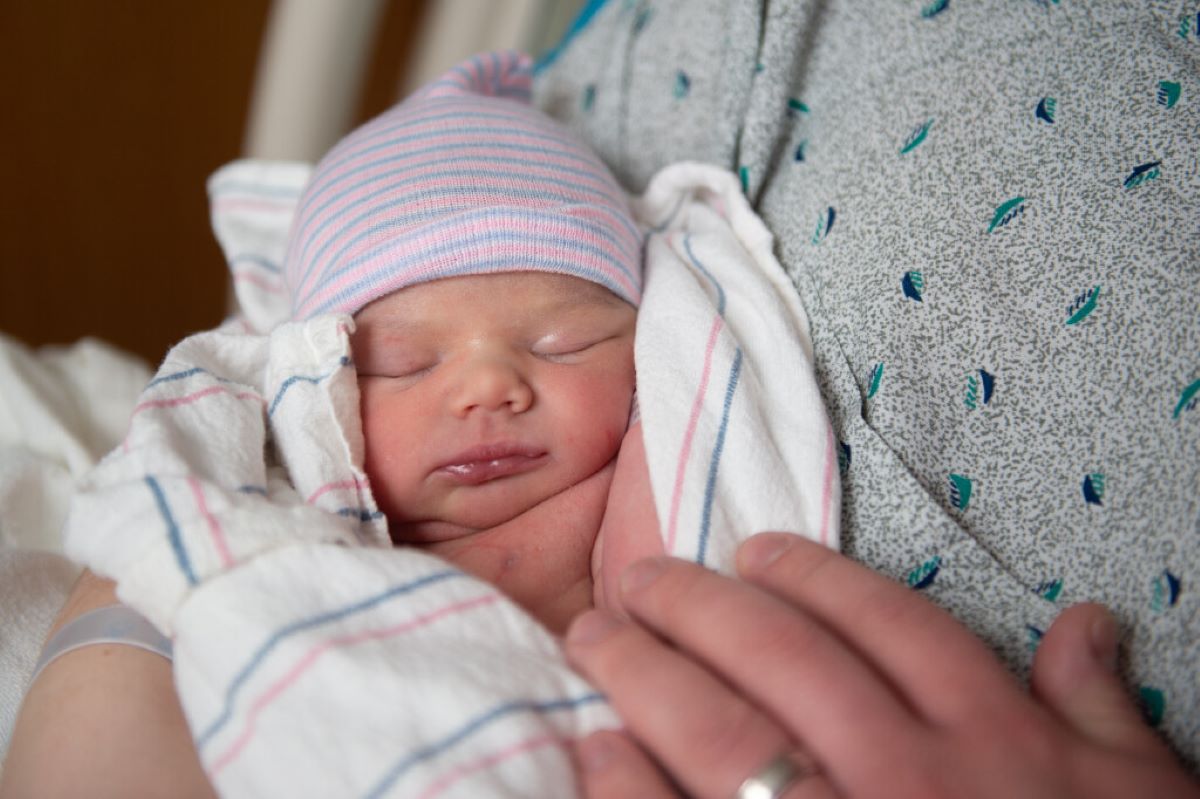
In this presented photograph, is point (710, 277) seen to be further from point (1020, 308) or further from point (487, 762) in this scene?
point (487, 762)

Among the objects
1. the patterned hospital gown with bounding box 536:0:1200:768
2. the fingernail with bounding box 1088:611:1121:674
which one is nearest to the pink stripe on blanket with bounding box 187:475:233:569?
the patterned hospital gown with bounding box 536:0:1200:768

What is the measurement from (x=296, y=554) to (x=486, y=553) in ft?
0.84

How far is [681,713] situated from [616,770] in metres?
0.05

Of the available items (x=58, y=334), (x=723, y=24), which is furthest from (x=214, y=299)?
(x=723, y=24)

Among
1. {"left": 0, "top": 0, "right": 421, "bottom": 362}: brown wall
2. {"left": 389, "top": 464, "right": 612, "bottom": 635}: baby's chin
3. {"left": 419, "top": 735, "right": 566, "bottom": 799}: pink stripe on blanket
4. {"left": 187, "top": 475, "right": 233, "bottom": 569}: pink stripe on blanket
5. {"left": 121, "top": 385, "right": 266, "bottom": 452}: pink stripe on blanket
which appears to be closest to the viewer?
{"left": 419, "top": 735, "right": 566, "bottom": 799}: pink stripe on blanket

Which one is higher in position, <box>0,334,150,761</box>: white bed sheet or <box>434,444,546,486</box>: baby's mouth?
<box>434,444,546,486</box>: baby's mouth

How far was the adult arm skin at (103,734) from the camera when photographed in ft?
1.95

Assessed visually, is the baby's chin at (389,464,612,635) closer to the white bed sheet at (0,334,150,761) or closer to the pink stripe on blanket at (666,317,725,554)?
the pink stripe on blanket at (666,317,725,554)

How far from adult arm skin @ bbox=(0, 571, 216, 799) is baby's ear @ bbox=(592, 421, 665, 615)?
1.15ft

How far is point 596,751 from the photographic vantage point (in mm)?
583

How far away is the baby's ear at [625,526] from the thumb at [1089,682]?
0.98 ft

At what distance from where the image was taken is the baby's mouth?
2.84 ft

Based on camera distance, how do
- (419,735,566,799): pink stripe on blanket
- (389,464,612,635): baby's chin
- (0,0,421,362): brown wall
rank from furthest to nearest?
(0,0,421,362): brown wall, (389,464,612,635): baby's chin, (419,735,566,799): pink stripe on blanket

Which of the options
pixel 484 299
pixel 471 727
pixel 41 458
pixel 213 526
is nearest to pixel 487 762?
pixel 471 727
